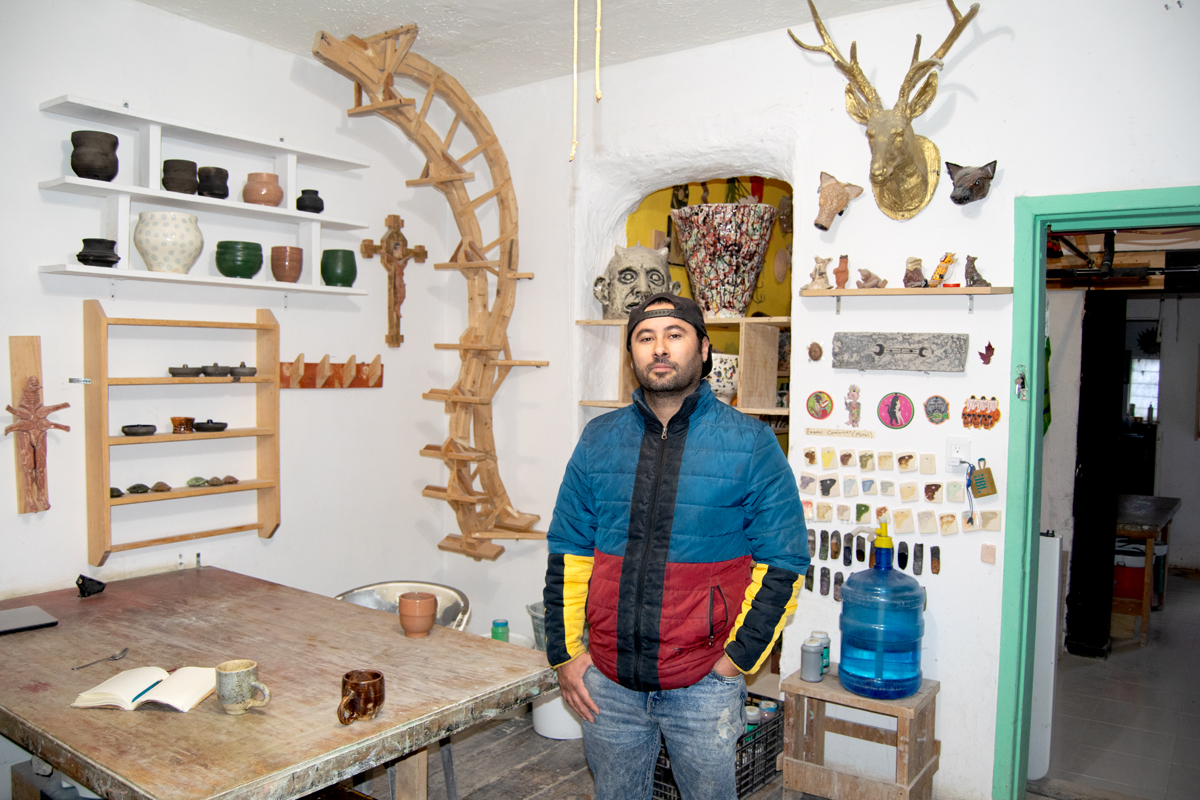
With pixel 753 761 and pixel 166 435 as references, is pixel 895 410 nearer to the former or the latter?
pixel 753 761

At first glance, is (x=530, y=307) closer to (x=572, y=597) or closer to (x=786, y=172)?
(x=786, y=172)

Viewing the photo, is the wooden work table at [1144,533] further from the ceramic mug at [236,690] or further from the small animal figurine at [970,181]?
the ceramic mug at [236,690]

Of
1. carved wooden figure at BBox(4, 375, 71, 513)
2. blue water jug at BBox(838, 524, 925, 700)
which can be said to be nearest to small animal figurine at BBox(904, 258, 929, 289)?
blue water jug at BBox(838, 524, 925, 700)

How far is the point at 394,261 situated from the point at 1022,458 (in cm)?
268

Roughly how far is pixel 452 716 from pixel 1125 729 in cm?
334

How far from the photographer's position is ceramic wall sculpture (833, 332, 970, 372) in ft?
9.39

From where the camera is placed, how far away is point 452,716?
1959 millimetres

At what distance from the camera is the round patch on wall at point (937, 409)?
291 cm

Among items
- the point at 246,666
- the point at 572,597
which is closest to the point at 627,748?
the point at 572,597

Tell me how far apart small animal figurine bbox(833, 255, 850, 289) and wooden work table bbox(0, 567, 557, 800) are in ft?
5.43

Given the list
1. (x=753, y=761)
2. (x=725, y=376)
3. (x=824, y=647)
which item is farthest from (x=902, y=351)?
(x=753, y=761)

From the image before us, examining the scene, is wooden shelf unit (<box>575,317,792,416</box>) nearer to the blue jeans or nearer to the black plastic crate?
the black plastic crate

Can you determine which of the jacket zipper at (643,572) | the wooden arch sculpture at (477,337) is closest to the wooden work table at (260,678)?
the jacket zipper at (643,572)

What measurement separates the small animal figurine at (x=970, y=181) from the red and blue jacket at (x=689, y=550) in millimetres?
1284
